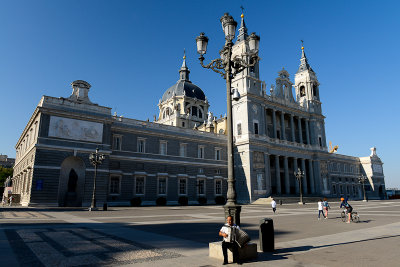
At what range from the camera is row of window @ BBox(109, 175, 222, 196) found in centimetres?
3281

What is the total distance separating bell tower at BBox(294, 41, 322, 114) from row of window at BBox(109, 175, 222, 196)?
2841cm

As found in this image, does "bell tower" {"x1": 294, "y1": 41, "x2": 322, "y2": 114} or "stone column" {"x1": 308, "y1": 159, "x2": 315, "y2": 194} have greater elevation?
"bell tower" {"x1": 294, "y1": 41, "x2": 322, "y2": 114}

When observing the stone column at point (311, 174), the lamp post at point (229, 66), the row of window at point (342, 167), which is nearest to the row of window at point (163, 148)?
the stone column at point (311, 174)

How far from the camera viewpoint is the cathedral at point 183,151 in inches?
1123

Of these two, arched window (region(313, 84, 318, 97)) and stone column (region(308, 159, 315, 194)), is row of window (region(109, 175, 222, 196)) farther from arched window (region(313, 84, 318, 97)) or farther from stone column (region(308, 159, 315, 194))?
arched window (region(313, 84, 318, 97))

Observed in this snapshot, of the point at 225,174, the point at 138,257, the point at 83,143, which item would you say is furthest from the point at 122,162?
the point at 138,257

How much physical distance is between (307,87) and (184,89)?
30.3 metres

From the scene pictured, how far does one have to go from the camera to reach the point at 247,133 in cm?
4331

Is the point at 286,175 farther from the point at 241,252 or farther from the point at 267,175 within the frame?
the point at 241,252

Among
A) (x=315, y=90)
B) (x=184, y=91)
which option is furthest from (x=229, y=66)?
(x=184, y=91)

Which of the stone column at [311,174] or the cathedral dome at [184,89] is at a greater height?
the cathedral dome at [184,89]

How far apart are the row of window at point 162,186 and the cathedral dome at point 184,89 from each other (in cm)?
3386

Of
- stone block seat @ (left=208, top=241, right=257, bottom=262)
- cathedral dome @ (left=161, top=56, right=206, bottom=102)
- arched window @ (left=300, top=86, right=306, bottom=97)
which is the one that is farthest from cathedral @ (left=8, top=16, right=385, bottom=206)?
stone block seat @ (left=208, top=241, right=257, bottom=262)

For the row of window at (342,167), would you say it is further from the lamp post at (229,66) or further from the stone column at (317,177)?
the lamp post at (229,66)
